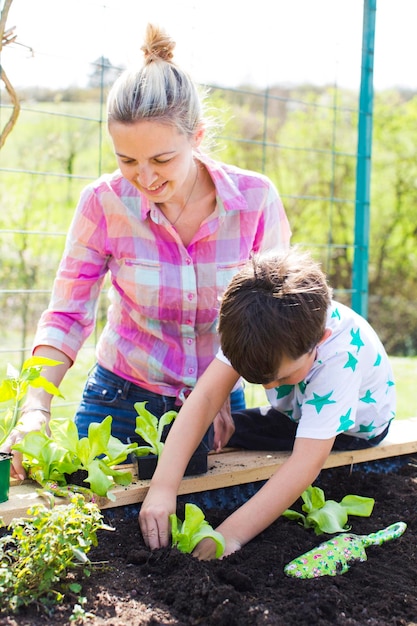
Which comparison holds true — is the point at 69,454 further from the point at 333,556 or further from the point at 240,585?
the point at 333,556

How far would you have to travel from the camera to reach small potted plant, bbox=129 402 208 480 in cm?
169

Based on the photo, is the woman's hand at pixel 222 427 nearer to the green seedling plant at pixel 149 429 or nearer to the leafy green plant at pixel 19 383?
the green seedling plant at pixel 149 429

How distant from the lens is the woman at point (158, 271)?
188 cm

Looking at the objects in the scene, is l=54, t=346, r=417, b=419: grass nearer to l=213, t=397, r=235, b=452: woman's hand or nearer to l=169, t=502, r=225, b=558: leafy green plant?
l=213, t=397, r=235, b=452: woman's hand

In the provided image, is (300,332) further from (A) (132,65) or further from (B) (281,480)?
(A) (132,65)

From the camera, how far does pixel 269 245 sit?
1.97 metres

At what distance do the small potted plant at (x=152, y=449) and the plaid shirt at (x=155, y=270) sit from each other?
0.25 m

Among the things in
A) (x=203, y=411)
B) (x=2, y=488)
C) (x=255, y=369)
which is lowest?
(x=2, y=488)

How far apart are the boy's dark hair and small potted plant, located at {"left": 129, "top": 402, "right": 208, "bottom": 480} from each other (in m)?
0.32

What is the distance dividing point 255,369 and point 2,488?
0.58 metres

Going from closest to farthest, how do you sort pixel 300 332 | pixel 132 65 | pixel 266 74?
pixel 300 332 → pixel 132 65 → pixel 266 74

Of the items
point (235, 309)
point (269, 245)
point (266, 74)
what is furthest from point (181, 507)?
point (266, 74)

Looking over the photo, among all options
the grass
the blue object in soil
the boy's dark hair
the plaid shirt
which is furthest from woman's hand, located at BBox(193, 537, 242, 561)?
the grass

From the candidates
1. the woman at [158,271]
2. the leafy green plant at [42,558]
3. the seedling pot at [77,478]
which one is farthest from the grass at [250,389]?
the leafy green plant at [42,558]
